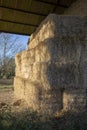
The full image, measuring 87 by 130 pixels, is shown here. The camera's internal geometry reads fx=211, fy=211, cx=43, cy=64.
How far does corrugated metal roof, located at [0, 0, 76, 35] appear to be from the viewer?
4953mm

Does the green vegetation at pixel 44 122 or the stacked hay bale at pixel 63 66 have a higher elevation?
the stacked hay bale at pixel 63 66

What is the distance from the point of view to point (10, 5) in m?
5.07

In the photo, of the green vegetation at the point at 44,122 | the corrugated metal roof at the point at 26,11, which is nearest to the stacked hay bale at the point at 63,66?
the green vegetation at the point at 44,122

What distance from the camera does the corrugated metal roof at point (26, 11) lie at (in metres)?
4.95

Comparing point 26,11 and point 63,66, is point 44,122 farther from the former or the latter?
point 26,11

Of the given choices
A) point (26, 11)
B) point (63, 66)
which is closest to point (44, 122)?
point (63, 66)

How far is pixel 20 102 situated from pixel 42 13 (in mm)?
2355

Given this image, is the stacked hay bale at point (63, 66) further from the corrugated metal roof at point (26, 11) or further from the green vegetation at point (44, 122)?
the corrugated metal roof at point (26, 11)

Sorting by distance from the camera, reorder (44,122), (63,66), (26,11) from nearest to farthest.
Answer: (44,122), (63,66), (26,11)

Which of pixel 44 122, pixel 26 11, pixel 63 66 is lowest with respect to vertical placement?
pixel 44 122

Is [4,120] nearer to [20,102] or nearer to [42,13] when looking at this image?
[20,102]

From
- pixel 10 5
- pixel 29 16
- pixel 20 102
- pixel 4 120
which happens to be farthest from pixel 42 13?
pixel 4 120

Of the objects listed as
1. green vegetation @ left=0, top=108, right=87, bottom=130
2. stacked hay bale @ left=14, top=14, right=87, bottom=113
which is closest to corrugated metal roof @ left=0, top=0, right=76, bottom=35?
stacked hay bale @ left=14, top=14, right=87, bottom=113

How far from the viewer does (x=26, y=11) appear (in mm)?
5414
